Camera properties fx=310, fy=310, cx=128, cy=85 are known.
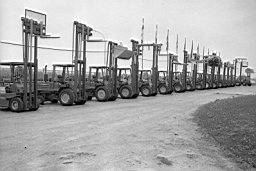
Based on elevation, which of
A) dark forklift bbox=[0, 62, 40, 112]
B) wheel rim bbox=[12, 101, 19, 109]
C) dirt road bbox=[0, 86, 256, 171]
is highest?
dark forklift bbox=[0, 62, 40, 112]

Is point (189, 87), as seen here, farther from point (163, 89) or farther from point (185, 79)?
point (163, 89)

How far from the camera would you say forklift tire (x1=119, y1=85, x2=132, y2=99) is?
19359 millimetres

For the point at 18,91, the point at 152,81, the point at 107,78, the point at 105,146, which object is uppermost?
the point at 107,78

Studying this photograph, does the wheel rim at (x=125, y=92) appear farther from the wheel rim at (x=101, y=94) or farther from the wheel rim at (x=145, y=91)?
the wheel rim at (x=145, y=91)

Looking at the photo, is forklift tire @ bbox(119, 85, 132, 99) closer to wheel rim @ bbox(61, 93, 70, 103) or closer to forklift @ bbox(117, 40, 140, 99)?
forklift @ bbox(117, 40, 140, 99)

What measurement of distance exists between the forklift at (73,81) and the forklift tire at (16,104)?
113 inches

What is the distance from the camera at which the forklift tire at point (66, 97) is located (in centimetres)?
1399

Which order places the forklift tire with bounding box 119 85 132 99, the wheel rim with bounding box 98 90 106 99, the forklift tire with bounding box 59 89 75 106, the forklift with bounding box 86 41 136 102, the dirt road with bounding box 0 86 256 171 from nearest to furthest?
the dirt road with bounding box 0 86 256 171, the forklift tire with bounding box 59 89 75 106, the wheel rim with bounding box 98 90 106 99, the forklift with bounding box 86 41 136 102, the forklift tire with bounding box 119 85 132 99

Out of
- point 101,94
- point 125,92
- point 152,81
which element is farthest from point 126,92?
point 152,81

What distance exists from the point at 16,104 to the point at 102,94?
20.2 ft

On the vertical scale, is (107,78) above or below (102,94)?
above

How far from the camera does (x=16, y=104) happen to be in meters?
11.5

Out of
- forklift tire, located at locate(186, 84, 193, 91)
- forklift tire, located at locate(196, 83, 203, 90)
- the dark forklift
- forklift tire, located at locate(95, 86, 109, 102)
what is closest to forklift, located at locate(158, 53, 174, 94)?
forklift tire, located at locate(186, 84, 193, 91)

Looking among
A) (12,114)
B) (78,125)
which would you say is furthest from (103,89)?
(78,125)
